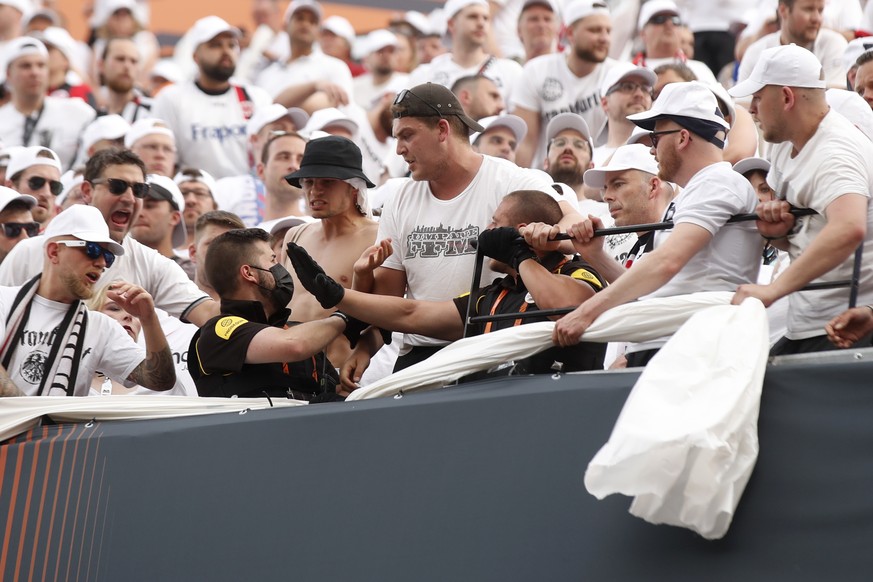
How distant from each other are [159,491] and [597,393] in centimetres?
215

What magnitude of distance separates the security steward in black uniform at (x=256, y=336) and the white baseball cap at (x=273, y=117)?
4548mm

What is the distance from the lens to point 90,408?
6543mm

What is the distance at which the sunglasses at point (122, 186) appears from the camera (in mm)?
8594

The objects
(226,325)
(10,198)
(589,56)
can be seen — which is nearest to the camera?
(226,325)

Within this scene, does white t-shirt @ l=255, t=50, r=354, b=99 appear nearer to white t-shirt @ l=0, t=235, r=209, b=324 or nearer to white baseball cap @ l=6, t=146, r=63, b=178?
white baseball cap @ l=6, t=146, r=63, b=178

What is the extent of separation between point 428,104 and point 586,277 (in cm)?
134

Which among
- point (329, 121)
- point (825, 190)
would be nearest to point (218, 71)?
point (329, 121)

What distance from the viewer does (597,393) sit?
5176mm

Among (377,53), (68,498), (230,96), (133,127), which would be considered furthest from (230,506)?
(377,53)

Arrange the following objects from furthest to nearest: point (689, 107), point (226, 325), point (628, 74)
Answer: point (628, 74), point (226, 325), point (689, 107)

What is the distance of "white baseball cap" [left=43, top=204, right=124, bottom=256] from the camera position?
7.33 meters

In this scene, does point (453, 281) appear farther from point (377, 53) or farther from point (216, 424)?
point (377, 53)

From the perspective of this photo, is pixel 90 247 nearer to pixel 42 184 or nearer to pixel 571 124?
pixel 42 184

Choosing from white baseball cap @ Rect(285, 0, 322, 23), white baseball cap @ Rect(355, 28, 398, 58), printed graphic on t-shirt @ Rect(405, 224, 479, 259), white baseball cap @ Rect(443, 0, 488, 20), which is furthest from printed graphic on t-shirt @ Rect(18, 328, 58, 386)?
white baseball cap @ Rect(355, 28, 398, 58)
